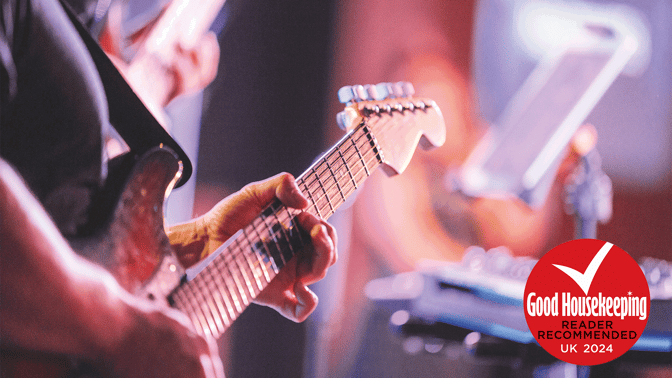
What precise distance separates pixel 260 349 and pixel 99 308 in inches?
61.4

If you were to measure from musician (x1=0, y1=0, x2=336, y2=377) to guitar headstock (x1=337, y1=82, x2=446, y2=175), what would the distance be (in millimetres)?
241

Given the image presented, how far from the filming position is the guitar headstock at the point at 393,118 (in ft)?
3.18

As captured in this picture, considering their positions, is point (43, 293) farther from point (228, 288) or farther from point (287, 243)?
point (287, 243)

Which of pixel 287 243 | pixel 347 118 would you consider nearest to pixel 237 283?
pixel 287 243

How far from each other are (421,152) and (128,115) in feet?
5.11

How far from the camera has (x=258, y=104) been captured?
203cm

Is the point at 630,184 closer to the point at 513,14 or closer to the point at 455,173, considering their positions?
the point at 455,173

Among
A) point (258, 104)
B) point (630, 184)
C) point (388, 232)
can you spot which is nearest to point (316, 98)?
point (258, 104)

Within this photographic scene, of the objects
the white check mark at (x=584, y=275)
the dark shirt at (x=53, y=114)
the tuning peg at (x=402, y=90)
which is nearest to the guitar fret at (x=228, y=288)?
the dark shirt at (x=53, y=114)

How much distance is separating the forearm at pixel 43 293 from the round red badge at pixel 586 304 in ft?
4.09

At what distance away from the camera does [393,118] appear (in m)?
1.01

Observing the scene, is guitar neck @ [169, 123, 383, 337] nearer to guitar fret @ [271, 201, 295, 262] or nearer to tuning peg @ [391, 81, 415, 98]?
guitar fret @ [271, 201, 295, 262]

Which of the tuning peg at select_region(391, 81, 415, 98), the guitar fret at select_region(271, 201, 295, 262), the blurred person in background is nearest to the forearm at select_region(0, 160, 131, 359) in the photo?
the guitar fret at select_region(271, 201, 295, 262)

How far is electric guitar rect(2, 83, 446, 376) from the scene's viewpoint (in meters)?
0.69
